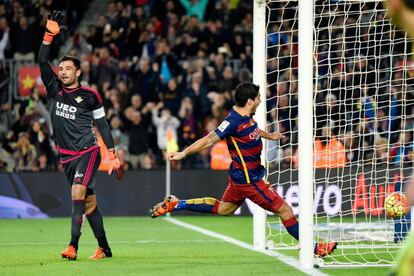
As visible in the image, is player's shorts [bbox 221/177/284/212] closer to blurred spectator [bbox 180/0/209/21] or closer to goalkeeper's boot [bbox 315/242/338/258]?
goalkeeper's boot [bbox 315/242/338/258]

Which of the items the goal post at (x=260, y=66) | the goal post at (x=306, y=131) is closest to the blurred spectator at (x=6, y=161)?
the goal post at (x=260, y=66)

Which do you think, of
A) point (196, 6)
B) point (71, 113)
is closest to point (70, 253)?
point (71, 113)

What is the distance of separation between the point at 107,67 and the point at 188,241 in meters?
9.04

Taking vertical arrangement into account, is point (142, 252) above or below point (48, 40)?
below

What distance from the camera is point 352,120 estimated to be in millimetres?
12695

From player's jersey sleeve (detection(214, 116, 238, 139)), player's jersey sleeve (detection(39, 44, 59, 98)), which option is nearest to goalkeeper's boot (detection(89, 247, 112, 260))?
player's jersey sleeve (detection(39, 44, 59, 98))

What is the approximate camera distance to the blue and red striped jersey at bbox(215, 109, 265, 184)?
29.9 ft

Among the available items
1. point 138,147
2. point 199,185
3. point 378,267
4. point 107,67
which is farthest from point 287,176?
point 378,267

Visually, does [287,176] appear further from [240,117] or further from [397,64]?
[240,117]

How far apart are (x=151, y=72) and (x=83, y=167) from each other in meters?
10.7

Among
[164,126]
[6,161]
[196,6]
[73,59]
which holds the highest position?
[196,6]

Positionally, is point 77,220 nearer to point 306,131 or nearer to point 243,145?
point 243,145

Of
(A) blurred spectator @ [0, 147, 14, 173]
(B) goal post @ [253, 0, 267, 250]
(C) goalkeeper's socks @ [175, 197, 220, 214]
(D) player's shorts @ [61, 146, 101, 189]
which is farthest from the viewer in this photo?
(A) blurred spectator @ [0, 147, 14, 173]

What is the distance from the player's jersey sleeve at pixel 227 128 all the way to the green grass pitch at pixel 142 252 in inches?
48.1
